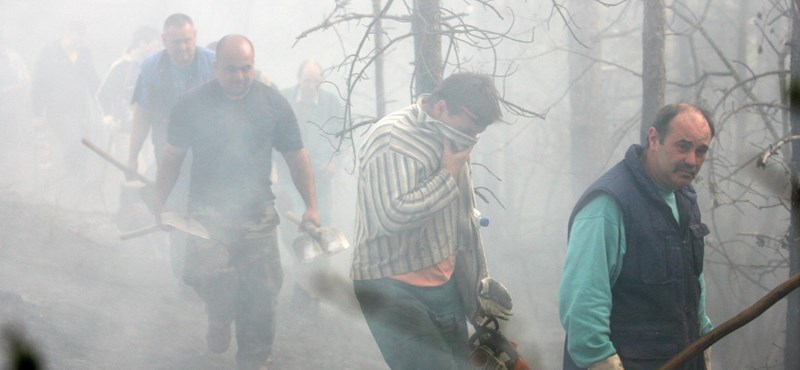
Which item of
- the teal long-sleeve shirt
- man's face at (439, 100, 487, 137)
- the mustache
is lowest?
the teal long-sleeve shirt

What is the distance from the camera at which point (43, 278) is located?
25.5ft

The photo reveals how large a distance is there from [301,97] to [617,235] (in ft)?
20.5

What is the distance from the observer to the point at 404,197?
13.1 ft

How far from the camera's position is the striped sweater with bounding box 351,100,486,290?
4.04 meters

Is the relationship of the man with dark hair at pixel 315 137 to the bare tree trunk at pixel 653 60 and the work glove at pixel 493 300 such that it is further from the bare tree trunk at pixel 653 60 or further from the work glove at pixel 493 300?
the work glove at pixel 493 300

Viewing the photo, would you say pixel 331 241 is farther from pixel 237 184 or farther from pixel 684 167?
pixel 684 167

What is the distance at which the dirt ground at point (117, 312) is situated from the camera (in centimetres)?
634

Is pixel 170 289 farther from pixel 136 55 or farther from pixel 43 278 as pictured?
pixel 136 55

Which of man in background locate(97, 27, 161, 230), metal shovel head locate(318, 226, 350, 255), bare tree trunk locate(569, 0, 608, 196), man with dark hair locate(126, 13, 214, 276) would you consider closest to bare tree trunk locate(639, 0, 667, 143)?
metal shovel head locate(318, 226, 350, 255)

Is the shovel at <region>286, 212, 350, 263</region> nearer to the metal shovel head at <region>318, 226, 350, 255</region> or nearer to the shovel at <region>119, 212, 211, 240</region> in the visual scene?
the metal shovel head at <region>318, 226, 350, 255</region>

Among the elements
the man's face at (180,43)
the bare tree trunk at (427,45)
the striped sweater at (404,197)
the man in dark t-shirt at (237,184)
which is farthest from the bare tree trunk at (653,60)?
the man's face at (180,43)

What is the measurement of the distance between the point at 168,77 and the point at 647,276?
4.67 meters

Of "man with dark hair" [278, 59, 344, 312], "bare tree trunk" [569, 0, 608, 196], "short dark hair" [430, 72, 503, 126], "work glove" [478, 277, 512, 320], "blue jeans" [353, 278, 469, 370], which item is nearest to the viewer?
"blue jeans" [353, 278, 469, 370]

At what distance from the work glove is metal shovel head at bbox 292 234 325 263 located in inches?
59.1
